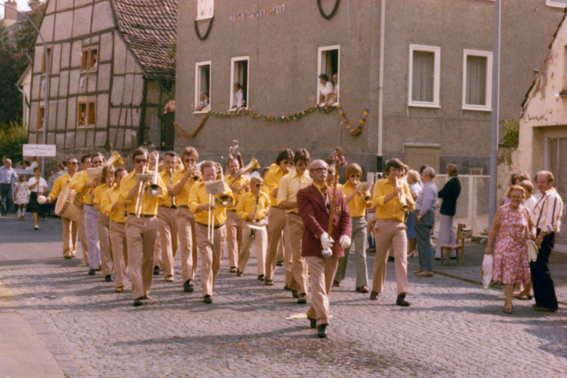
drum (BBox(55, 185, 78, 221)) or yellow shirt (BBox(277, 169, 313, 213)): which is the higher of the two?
yellow shirt (BBox(277, 169, 313, 213))

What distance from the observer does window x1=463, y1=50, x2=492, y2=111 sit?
2673 cm

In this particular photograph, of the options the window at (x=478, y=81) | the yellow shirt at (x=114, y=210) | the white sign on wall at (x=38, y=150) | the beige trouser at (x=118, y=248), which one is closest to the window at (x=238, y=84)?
the window at (x=478, y=81)

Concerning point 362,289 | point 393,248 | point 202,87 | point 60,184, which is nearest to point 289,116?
point 202,87

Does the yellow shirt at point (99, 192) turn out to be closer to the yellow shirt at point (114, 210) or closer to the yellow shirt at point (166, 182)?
the yellow shirt at point (166, 182)

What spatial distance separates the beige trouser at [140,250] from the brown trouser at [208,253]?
0.59m

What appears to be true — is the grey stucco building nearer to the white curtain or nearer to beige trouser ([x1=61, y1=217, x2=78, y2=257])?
the white curtain

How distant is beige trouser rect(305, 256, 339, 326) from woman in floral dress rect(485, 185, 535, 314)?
2583 mm

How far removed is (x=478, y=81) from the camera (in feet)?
88.7

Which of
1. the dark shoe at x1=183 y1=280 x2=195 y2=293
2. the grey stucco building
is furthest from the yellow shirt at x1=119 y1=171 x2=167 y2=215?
the grey stucco building

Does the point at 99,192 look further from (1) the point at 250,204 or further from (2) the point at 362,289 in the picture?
(2) the point at 362,289

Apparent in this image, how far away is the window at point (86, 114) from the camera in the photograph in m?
39.8

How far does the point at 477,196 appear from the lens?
20938mm

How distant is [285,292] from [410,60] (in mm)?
14849

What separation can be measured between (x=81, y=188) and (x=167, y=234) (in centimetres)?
205
